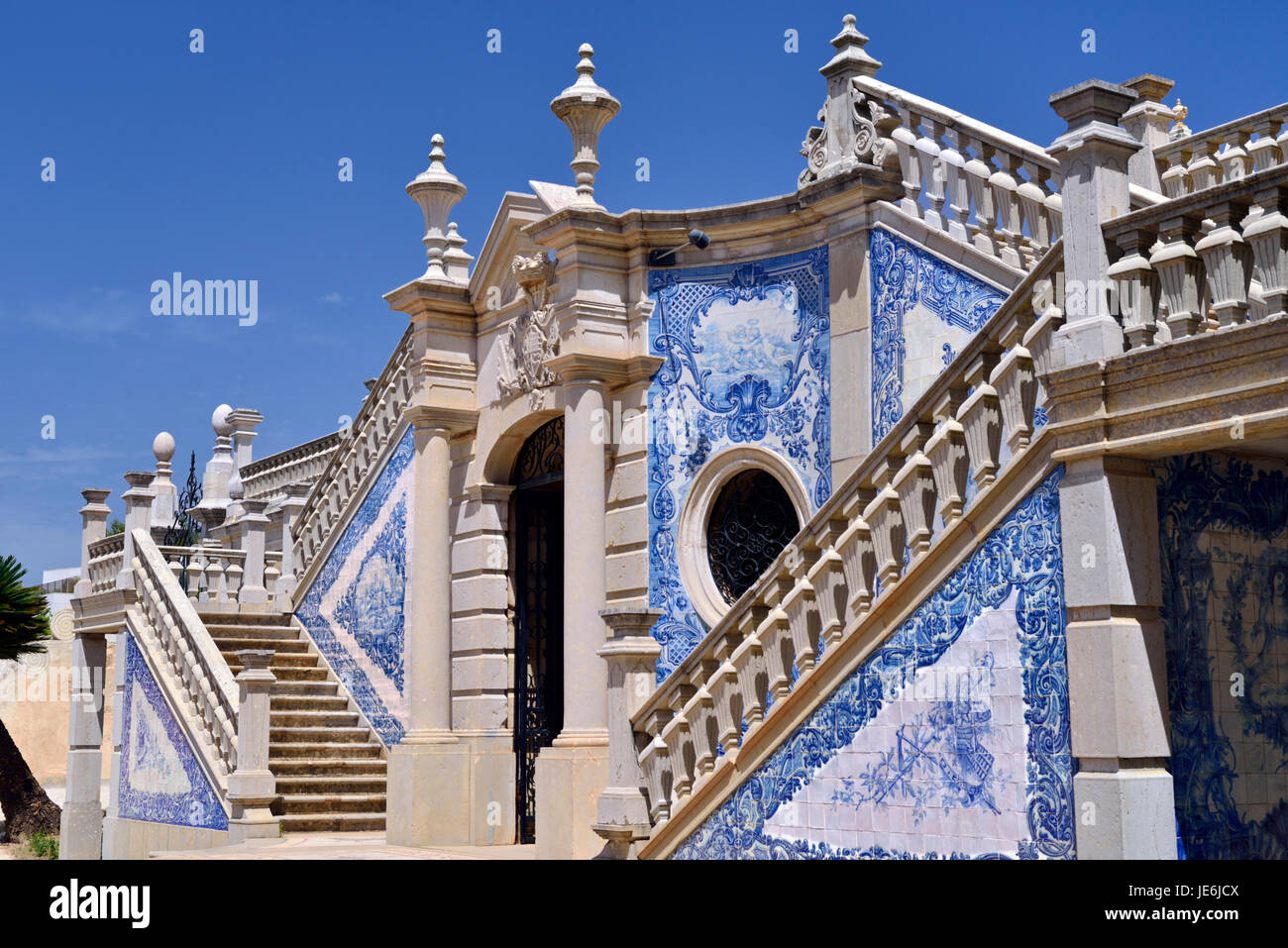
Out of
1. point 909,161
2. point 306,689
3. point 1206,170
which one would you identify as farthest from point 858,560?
point 306,689

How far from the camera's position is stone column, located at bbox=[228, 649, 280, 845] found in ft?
47.4

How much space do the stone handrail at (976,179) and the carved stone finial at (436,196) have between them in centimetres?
530

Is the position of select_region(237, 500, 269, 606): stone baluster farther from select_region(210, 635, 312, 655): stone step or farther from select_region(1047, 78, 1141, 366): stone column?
select_region(1047, 78, 1141, 366): stone column

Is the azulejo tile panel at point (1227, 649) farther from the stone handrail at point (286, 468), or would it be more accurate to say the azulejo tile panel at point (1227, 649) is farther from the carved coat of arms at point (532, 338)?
the stone handrail at point (286, 468)

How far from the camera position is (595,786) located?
11711mm

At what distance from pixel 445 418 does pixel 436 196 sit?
2282 millimetres

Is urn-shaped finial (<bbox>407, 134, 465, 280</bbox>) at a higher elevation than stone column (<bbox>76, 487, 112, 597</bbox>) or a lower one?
higher

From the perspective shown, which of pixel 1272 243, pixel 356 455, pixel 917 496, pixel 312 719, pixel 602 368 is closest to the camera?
pixel 1272 243

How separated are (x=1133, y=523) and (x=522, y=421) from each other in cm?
754

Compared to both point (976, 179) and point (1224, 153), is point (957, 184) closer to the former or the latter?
point (976, 179)

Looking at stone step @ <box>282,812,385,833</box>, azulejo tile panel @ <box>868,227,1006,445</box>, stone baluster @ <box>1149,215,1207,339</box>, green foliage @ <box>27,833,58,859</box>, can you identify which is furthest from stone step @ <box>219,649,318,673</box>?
stone baluster @ <box>1149,215,1207,339</box>

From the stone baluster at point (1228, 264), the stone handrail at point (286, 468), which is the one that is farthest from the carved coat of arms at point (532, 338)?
the stone handrail at point (286, 468)

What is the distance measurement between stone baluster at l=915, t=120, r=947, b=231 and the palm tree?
15967 millimetres

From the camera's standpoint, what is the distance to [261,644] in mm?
17812
